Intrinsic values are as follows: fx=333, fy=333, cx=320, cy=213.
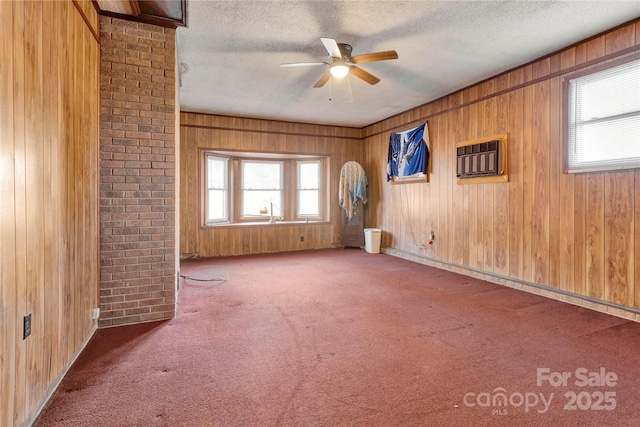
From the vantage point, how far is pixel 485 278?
178 inches

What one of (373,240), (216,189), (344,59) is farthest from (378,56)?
(216,189)

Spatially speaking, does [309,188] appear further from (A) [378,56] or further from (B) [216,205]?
(A) [378,56]

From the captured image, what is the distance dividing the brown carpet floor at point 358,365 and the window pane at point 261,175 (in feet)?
12.1

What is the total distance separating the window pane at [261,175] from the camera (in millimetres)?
7051

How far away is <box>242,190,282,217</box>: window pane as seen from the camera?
704 centimetres

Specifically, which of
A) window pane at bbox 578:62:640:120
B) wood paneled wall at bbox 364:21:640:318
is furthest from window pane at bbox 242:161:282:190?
window pane at bbox 578:62:640:120

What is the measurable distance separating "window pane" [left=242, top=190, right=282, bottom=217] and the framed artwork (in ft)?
8.04

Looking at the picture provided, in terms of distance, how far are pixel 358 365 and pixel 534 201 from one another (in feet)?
9.91

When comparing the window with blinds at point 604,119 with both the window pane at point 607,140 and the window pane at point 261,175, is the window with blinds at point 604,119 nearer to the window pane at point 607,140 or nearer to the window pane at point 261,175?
the window pane at point 607,140

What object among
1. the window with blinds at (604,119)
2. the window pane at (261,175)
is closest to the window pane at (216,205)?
the window pane at (261,175)

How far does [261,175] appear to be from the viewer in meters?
7.17

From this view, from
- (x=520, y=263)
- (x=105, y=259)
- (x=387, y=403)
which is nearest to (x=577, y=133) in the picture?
(x=520, y=263)

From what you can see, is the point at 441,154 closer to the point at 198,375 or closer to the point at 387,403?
the point at 387,403

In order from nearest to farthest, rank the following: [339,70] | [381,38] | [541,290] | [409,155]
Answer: [381,38] < [339,70] < [541,290] < [409,155]
